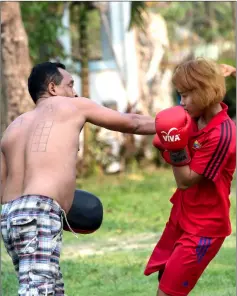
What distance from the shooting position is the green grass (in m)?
7.58

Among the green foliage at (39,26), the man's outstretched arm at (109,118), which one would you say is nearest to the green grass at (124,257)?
the man's outstretched arm at (109,118)

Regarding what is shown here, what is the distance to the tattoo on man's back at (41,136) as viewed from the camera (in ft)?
17.3

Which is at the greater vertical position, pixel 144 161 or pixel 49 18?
pixel 49 18

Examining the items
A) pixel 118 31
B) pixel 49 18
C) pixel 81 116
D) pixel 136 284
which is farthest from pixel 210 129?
pixel 118 31

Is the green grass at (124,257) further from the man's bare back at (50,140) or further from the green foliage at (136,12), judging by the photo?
the green foliage at (136,12)

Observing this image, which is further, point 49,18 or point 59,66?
point 49,18

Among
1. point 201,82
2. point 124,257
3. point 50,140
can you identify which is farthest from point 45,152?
point 124,257

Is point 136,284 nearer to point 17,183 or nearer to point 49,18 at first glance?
point 17,183

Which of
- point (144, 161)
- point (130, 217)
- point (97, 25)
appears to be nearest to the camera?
point (130, 217)

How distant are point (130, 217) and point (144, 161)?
1034 cm

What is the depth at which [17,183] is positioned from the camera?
5.30m

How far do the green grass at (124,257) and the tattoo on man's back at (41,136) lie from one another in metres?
2.29

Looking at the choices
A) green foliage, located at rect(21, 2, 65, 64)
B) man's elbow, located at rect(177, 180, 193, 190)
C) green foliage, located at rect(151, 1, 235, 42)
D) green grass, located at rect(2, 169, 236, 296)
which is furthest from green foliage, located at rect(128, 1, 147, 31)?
green foliage, located at rect(151, 1, 235, 42)

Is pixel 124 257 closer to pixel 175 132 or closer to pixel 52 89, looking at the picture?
pixel 52 89
